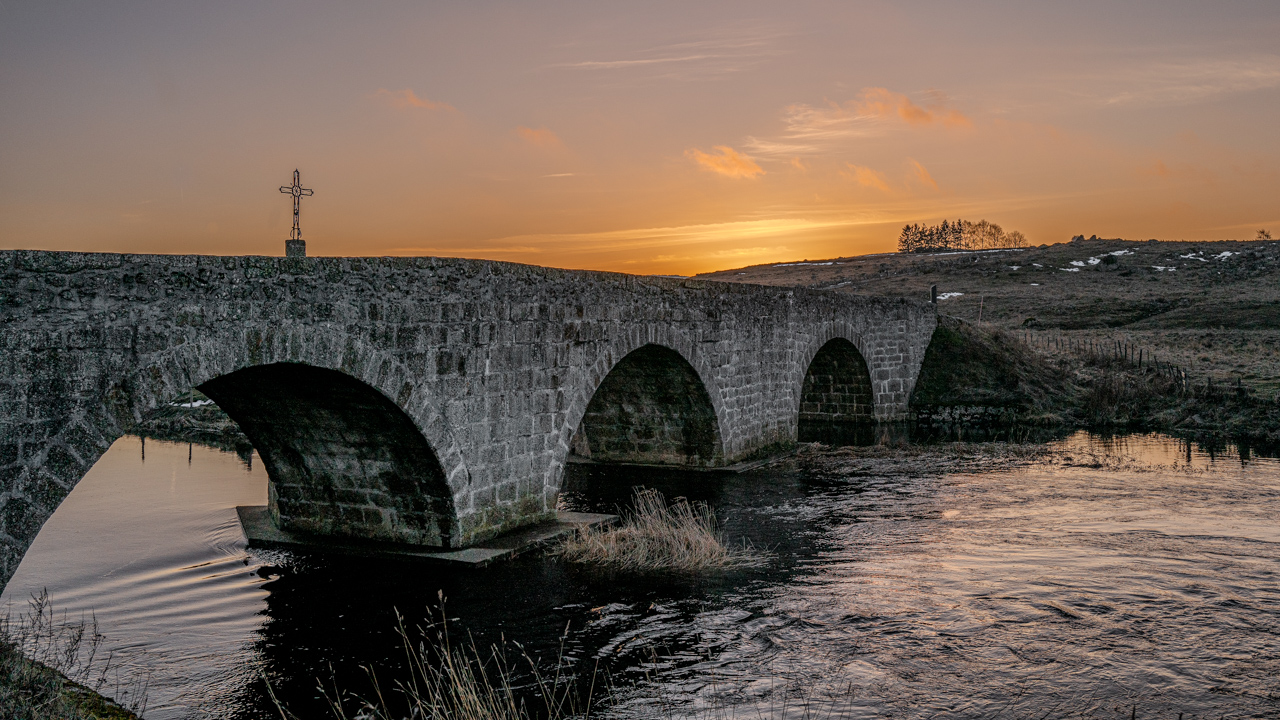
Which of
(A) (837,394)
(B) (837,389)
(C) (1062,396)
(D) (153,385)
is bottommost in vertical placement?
(C) (1062,396)

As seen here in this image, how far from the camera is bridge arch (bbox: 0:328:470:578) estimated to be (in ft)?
21.0

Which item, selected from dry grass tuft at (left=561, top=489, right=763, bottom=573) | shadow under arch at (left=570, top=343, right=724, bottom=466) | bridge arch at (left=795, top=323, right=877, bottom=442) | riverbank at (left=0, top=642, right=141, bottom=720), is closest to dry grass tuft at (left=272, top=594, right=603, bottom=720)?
riverbank at (left=0, top=642, right=141, bottom=720)

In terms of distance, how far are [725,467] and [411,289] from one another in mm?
8997

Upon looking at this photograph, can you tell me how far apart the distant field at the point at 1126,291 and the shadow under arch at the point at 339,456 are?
25232mm

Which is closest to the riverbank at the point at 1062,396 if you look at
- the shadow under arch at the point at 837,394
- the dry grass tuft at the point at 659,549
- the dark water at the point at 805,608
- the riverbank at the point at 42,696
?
the shadow under arch at the point at 837,394

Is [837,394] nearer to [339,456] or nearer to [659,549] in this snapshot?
[659,549]

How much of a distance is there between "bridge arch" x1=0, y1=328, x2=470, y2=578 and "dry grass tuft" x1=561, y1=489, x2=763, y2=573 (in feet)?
8.66

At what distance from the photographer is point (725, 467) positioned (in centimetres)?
1738

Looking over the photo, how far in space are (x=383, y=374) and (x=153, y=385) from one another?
248 cm

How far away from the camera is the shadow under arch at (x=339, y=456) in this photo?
9.65m

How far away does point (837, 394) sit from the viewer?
1044 inches

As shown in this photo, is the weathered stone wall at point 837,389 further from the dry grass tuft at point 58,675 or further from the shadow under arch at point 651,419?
the dry grass tuft at point 58,675

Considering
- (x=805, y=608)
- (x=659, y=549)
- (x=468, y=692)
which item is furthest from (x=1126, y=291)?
(x=468, y=692)

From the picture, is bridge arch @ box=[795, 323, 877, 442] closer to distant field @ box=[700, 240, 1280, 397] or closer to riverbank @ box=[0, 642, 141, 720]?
distant field @ box=[700, 240, 1280, 397]
